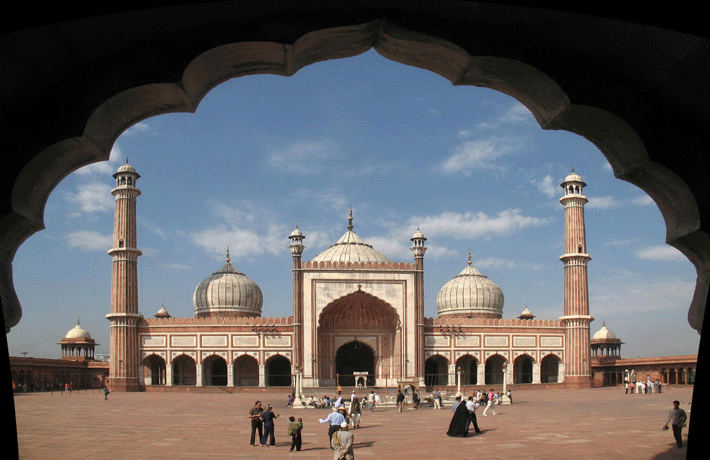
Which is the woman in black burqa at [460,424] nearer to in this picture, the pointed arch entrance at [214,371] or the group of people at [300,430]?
the group of people at [300,430]

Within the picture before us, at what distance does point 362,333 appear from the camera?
4225 cm

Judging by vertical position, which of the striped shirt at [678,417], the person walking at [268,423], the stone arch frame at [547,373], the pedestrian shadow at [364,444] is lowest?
the stone arch frame at [547,373]

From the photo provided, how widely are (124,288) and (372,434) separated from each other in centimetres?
2841

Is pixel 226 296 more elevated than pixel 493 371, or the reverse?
pixel 226 296

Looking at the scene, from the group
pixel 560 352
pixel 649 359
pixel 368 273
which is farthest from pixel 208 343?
pixel 649 359

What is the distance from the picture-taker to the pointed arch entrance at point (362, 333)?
41434 millimetres

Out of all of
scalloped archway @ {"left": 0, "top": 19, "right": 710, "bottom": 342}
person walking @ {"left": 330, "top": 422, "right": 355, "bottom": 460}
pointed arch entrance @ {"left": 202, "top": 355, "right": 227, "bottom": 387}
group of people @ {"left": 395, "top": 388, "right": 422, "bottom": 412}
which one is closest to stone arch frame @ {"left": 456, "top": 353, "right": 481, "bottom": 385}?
pointed arch entrance @ {"left": 202, "top": 355, "right": 227, "bottom": 387}

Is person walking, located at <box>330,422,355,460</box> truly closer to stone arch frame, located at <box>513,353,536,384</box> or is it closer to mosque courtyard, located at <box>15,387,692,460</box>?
mosque courtyard, located at <box>15,387,692,460</box>

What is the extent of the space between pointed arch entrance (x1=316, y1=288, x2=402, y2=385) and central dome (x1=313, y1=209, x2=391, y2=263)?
11.0ft

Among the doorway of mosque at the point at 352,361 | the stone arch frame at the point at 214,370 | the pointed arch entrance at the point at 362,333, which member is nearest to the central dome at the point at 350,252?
the pointed arch entrance at the point at 362,333

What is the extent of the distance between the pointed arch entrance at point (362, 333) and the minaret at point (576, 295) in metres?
10.6

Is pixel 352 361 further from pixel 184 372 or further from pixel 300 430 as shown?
pixel 300 430

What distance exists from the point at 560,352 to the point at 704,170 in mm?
42226

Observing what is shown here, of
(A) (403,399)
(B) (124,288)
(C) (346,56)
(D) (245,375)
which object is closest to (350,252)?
(D) (245,375)
